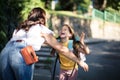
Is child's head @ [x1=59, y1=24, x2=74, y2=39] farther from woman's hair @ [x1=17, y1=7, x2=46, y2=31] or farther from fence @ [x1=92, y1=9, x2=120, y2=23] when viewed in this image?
fence @ [x1=92, y1=9, x2=120, y2=23]

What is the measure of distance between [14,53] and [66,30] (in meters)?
2.13

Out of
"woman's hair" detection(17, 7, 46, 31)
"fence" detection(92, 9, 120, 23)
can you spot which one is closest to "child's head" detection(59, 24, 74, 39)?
"woman's hair" detection(17, 7, 46, 31)

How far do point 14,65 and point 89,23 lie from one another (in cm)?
2525

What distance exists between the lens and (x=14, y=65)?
4324mm

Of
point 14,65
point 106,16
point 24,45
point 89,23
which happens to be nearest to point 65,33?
point 24,45

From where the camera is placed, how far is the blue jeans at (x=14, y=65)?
4.34 metres

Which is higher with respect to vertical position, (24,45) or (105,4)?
(24,45)

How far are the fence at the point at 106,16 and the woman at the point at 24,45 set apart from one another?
2594cm

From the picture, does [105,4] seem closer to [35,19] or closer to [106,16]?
[106,16]

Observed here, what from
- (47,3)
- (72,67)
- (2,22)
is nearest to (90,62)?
(2,22)

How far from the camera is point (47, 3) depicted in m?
26.7

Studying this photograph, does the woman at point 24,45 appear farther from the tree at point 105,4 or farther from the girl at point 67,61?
the tree at point 105,4

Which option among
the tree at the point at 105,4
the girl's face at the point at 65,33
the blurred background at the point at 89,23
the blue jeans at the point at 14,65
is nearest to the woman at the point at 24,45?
the blue jeans at the point at 14,65

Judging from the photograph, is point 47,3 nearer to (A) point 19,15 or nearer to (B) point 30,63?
(A) point 19,15
